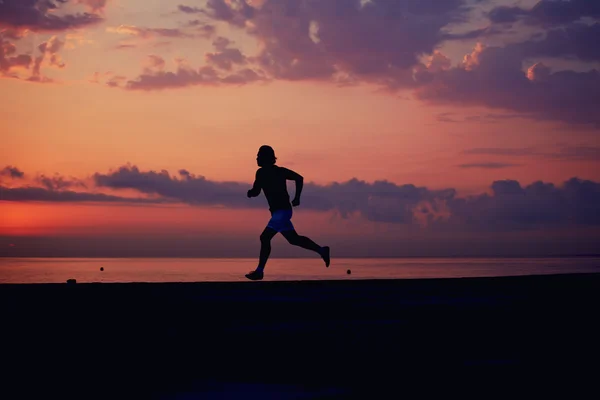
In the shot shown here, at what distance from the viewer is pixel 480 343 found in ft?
26.3

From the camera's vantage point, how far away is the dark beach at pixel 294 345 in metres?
5.57

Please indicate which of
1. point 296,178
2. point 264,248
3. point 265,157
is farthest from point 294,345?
point 296,178

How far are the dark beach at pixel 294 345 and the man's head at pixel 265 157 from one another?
390 centimetres

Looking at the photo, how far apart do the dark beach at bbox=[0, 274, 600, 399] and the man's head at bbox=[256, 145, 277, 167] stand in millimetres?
3902

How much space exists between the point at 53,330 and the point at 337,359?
2.93 meters

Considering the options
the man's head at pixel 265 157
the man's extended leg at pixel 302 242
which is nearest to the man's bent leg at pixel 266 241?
the man's extended leg at pixel 302 242

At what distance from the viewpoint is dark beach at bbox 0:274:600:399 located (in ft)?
18.3

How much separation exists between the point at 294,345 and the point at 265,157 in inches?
391

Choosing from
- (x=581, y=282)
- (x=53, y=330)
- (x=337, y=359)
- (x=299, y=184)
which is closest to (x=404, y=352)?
(x=337, y=359)

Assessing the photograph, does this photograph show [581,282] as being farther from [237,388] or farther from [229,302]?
[237,388]

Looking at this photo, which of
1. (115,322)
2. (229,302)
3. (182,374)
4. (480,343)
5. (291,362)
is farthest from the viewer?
(229,302)

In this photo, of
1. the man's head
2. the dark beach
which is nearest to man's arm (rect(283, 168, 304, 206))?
the man's head

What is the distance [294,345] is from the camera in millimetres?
7707

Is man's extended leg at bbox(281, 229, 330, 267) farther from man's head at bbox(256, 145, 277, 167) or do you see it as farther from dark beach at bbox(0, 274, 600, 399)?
dark beach at bbox(0, 274, 600, 399)
